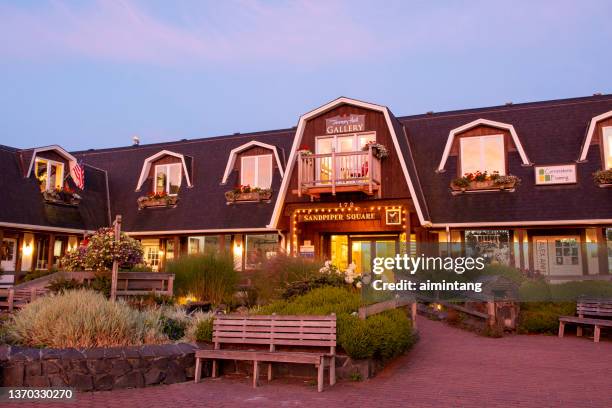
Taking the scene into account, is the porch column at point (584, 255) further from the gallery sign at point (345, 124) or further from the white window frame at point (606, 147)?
the gallery sign at point (345, 124)

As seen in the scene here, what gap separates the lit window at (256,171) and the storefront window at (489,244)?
25.0 feet

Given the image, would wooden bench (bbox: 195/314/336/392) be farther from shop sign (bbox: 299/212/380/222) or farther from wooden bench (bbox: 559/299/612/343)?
shop sign (bbox: 299/212/380/222)

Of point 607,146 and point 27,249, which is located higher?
point 607,146

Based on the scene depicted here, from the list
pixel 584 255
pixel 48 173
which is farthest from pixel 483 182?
pixel 48 173

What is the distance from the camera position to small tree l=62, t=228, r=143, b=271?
44.5 ft

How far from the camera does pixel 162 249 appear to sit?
22625 millimetres

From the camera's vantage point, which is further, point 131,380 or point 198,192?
point 198,192

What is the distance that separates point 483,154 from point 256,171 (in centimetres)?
Result: 843

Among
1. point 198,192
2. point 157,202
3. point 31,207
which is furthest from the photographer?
point 157,202

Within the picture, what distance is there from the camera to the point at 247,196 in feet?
69.7

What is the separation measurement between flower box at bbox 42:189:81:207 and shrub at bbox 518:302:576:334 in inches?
663

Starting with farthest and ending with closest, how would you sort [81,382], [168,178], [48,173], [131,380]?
1. [168,178]
2. [48,173]
3. [131,380]
4. [81,382]

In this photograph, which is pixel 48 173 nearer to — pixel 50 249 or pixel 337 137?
pixel 50 249

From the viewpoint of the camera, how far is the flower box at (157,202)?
22703 millimetres
